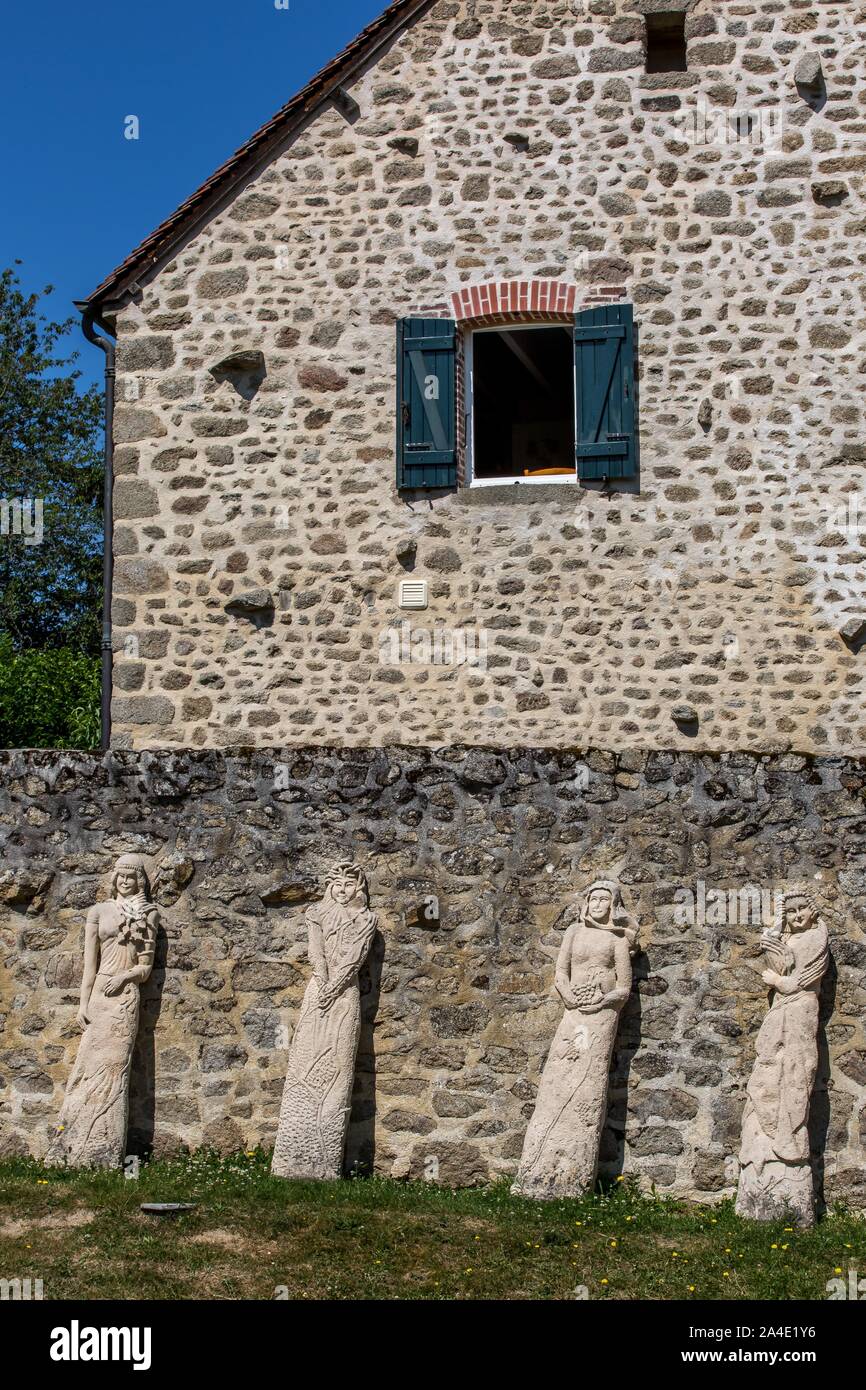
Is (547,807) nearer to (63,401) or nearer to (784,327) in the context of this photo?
(784,327)

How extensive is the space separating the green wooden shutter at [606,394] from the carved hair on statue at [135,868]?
463cm

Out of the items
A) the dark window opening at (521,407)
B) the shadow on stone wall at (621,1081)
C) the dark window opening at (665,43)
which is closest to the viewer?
the shadow on stone wall at (621,1081)

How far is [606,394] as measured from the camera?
11.2 metres

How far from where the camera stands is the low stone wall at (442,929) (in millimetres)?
7672

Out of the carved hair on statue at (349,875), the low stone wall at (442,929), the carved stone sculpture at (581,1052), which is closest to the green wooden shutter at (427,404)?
the low stone wall at (442,929)

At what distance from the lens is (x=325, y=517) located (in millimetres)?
11453

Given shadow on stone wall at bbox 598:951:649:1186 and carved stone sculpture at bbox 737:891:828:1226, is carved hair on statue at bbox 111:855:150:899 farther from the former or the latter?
carved stone sculpture at bbox 737:891:828:1226

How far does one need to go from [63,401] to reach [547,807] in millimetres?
19269


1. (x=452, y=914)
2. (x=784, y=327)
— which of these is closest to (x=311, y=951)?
(x=452, y=914)

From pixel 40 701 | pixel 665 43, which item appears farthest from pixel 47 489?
pixel 665 43

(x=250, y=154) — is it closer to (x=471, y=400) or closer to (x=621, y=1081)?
(x=471, y=400)

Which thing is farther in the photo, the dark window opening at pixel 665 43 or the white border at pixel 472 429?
the dark window opening at pixel 665 43

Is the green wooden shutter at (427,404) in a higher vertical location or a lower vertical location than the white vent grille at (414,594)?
higher

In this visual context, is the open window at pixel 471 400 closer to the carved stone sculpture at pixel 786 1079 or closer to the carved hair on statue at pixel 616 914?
the carved hair on statue at pixel 616 914
